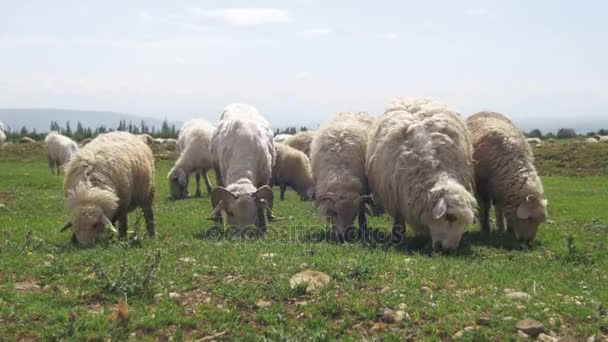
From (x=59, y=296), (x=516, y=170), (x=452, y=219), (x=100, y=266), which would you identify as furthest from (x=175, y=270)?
(x=516, y=170)

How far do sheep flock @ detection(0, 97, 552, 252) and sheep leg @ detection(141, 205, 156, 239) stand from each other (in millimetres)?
21

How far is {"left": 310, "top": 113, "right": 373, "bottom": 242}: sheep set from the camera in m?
12.6

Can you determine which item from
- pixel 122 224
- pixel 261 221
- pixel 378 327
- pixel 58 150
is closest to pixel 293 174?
pixel 261 221

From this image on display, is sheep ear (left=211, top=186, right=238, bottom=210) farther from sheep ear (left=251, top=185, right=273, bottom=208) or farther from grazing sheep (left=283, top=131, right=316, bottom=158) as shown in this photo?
grazing sheep (left=283, top=131, right=316, bottom=158)

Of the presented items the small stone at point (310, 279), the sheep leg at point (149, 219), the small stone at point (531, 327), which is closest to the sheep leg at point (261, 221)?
the sheep leg at point (149, 219)

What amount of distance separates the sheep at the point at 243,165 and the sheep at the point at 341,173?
123cm

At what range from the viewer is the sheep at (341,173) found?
12.6 meters

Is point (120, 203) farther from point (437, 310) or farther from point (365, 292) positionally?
point (437, 310)

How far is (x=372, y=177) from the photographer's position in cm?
1294

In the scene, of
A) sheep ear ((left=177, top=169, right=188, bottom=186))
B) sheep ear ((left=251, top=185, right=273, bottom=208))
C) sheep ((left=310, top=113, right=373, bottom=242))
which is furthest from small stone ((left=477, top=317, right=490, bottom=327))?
sheep ear ((left=177, top=169, right=188, bottom=186))

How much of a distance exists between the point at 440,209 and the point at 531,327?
4.64 m

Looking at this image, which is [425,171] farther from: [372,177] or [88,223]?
[88,223]

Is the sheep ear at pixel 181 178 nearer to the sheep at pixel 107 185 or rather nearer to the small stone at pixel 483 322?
the sheep at pixel 107 185

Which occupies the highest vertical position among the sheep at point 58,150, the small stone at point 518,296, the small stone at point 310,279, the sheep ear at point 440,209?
the sheep ear at point 440,209
